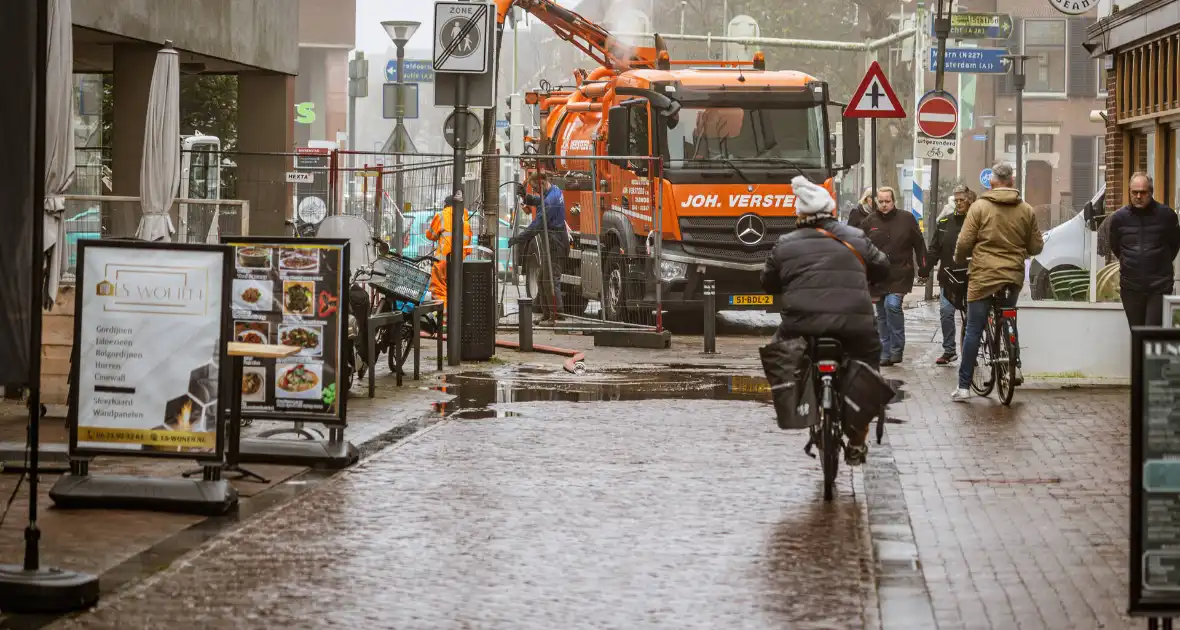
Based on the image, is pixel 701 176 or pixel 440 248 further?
pixel 701 176

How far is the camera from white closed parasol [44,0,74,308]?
9602 millimetres

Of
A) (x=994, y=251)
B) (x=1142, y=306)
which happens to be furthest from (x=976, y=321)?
(x=1142, y=306)

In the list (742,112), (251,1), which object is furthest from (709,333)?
(251,1)

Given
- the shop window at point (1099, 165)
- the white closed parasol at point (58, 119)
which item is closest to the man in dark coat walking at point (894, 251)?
the white closed parasol at point (58, 119)

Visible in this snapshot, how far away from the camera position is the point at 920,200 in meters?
35.0

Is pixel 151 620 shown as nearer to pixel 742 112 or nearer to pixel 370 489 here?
pixel 370 489

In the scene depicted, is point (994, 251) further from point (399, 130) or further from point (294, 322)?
point (399, 130)

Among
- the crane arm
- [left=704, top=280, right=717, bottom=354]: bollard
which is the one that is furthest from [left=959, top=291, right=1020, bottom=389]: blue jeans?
the crane arm

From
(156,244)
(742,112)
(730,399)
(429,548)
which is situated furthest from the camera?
(742,112)

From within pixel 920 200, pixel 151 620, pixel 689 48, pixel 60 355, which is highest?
pixel 689 48

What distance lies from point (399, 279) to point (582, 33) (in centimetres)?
1258

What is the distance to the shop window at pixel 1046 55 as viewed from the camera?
6322 cm

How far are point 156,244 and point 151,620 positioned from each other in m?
2.75

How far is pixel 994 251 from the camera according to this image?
581 inches
